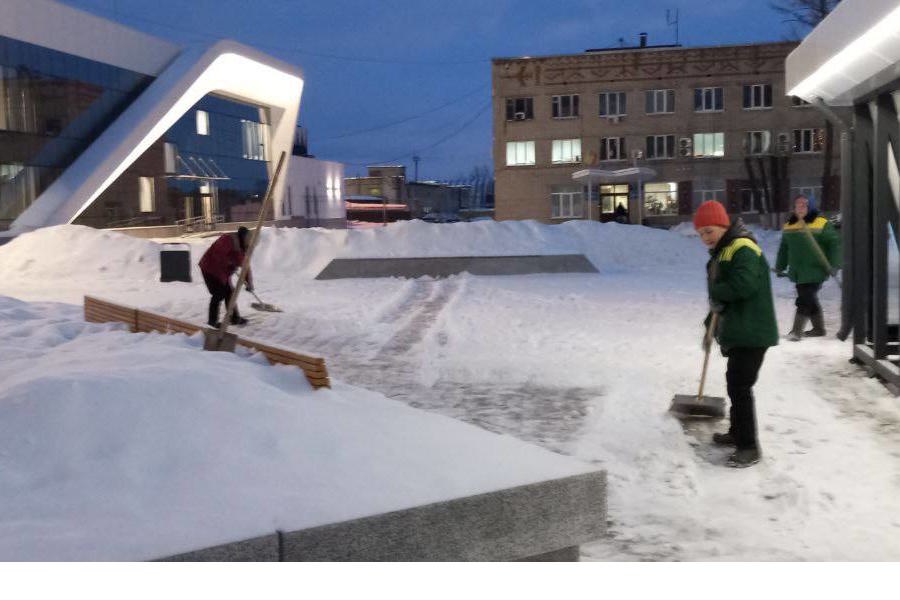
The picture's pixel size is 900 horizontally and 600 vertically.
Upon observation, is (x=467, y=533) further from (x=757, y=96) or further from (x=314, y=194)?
(x=314, y=194)

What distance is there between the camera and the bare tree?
1107 inches

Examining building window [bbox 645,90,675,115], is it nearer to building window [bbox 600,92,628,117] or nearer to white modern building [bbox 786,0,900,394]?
building window [bbox 600,92,628,117]

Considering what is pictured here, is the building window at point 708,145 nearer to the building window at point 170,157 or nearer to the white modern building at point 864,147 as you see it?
the building window at point 170,157

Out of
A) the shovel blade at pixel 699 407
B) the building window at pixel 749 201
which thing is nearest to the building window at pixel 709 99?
the building window at pixel 749 201

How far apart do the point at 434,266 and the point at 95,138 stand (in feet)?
61.3

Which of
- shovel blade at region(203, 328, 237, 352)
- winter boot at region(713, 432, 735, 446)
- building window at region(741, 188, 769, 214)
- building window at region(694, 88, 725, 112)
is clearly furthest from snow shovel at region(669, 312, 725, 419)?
building window at region(694, 88, 725, 112)

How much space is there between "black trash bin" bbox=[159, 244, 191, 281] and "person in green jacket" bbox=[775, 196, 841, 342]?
12.6m

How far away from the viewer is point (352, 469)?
3713 mm

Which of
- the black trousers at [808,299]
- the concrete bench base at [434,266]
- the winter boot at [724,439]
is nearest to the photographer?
the winter boot at [724,439]

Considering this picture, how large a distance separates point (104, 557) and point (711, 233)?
3903 millimetres

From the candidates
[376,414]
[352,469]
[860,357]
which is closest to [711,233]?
[376,414]

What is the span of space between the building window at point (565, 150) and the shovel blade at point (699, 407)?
41.4 metres

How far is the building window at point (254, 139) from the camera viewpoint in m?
41.4

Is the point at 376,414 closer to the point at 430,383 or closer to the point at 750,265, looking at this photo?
the point at 750,265
